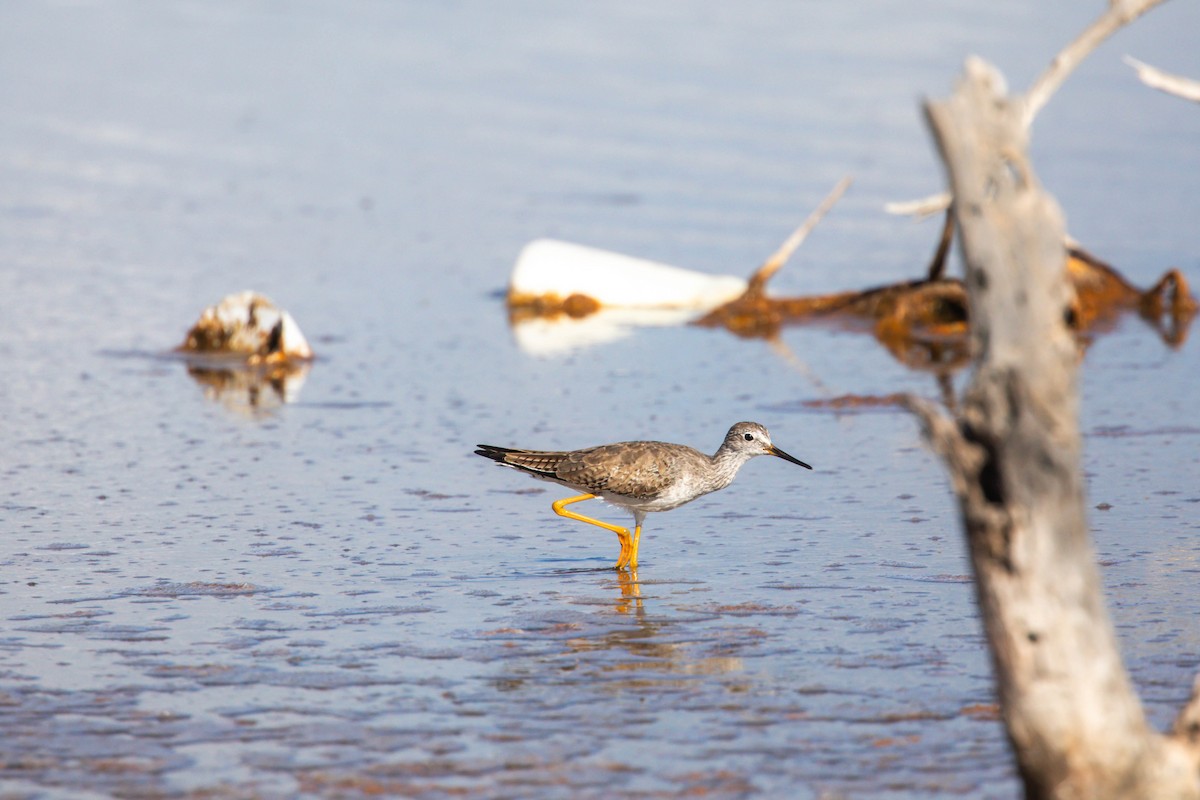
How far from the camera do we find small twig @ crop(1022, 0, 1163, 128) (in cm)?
477

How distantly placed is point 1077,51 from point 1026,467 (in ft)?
4.59

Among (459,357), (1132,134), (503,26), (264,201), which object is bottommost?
(459,357)

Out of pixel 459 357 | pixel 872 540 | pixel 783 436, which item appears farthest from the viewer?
pixel 459 357

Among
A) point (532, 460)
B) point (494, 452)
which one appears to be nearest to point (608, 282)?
point (532, 460)

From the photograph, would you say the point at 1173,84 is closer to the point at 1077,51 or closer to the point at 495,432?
the point at 1077,51

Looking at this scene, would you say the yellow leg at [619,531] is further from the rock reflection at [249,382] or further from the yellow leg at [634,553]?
the rock reflection at [249,382]

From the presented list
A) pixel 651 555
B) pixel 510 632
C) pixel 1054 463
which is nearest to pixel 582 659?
pixel 510 632

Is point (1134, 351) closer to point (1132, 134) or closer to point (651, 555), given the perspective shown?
point (651, 555)

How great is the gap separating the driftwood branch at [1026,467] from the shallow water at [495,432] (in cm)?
104

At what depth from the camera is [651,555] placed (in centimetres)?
868

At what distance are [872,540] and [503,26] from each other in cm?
2064

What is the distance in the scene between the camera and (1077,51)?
16.4 ft

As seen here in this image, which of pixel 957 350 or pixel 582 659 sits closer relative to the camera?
pixel 582 659

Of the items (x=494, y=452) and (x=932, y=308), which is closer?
(x=494, y=452)
